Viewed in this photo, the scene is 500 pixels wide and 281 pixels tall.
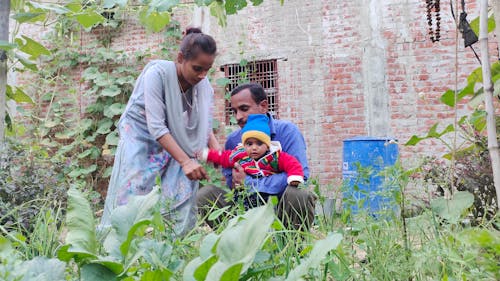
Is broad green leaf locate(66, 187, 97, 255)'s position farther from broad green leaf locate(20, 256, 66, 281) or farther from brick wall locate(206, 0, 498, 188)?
brick wall locate(206, 0, 498, 188)

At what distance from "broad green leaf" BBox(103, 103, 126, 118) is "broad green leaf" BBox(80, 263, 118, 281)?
261 inches

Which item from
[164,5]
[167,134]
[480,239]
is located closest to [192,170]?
[167,134]

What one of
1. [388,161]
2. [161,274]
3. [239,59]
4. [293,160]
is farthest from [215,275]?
[239,59]

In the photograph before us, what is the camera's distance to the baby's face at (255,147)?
120 inches

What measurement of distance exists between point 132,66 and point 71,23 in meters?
1.15

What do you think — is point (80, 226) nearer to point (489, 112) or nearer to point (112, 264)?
point (112, 264)

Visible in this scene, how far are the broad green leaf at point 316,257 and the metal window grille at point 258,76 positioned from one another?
20.0 ft

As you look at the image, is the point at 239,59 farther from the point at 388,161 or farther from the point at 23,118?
the point at 23,118

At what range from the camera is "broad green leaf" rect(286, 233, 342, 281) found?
1.16 metres

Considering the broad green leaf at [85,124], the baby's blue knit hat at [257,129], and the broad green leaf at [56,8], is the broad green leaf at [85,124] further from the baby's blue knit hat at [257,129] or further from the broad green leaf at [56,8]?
the baby's blue knit hat at [257,129]

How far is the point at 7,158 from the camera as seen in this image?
13.3ft

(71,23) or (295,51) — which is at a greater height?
(71,23)

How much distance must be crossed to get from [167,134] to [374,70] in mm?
4407

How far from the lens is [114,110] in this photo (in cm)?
775
